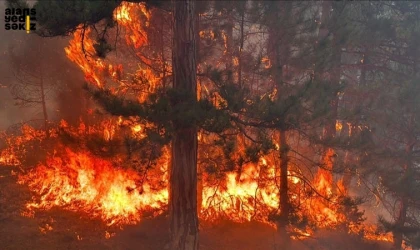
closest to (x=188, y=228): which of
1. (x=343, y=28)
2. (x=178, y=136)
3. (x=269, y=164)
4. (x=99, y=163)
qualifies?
(x=178, y=136)

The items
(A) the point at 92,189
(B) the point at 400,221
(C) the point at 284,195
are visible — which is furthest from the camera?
(A) the point at 92,189

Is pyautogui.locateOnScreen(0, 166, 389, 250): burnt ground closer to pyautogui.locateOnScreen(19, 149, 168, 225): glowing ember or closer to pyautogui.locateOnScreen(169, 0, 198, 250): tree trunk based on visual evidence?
pyautogui.locateOnScreen(19, 149, 168, 225): glowing ember

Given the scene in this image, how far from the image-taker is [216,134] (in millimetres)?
7723

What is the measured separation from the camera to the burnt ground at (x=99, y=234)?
365 inches

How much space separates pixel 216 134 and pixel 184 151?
789mm

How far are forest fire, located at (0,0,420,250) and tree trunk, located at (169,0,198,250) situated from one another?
2 cm

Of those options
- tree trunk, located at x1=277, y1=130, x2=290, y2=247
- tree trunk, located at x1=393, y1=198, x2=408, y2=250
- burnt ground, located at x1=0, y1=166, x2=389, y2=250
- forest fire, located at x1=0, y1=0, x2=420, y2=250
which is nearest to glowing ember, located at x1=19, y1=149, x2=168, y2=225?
forest fire, located at x1=0, y1=0, x2=420, y2=250

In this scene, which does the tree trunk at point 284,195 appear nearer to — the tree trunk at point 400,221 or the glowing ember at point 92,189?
the tree trunk at point 400,221

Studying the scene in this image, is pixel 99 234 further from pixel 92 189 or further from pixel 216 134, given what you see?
pixel 216 134

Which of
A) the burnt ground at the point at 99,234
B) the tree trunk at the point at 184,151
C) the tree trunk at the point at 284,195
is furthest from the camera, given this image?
the tree trunk at the point at 284,195

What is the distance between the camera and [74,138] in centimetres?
726

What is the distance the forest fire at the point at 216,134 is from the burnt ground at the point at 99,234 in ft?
0.80

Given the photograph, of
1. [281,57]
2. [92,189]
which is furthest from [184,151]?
[92,189]

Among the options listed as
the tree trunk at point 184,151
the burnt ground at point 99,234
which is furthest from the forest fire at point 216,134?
the burnt ground at point 99,234
